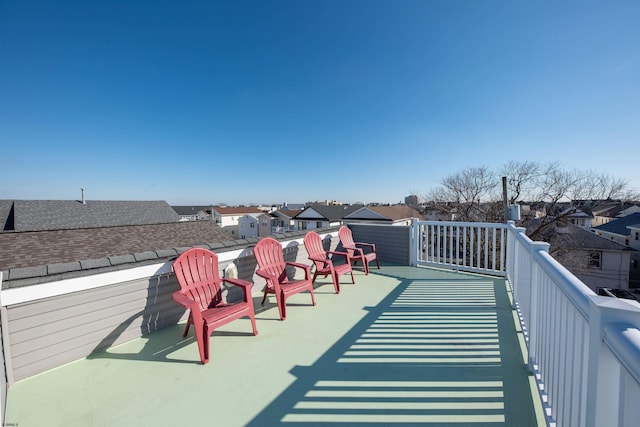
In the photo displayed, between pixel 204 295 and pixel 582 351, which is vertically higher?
pixel 582 351

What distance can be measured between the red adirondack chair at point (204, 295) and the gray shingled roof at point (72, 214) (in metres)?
12.5

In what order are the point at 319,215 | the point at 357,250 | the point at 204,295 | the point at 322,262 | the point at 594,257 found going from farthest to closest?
1. the point at 319,215
2. the point at 594,257
3. the point at 357,250
4. the point at 322,262
5. the point at 204,295

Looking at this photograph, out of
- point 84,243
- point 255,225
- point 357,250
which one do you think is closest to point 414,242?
point 357,250

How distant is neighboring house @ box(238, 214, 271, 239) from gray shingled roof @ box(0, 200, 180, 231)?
53.4 ft

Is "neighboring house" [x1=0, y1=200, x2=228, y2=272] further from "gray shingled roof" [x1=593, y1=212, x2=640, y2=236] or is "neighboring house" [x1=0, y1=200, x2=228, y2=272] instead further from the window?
"gray shingled roof" [x1=593, y1=212, x2=640, y2=236]

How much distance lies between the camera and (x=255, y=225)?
34.9 metres

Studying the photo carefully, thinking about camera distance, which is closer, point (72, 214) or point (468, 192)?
point (72, 214)

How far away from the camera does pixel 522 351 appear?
2246 millimetres

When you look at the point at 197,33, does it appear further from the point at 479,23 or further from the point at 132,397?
the point at 132,397

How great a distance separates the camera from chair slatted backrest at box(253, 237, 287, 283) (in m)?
3.34

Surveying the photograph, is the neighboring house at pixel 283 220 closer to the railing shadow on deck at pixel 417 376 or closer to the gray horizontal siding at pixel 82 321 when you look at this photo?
the gray horizontal siding at pixel 82 321

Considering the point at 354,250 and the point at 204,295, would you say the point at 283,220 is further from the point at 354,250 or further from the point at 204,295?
the point at 204,295

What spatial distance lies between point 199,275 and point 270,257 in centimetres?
101

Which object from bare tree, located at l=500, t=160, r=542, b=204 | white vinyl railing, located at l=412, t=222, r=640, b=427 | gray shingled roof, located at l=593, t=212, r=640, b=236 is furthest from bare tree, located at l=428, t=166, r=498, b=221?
white vinyl railing, located at l=412, t=222, r=640, b=427
